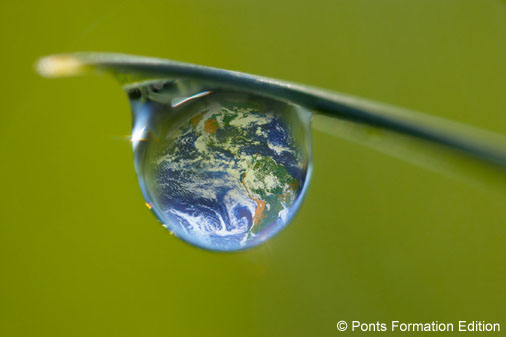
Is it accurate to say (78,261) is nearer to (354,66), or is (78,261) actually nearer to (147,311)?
(147,311)

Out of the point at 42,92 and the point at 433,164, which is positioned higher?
the point at 42,92

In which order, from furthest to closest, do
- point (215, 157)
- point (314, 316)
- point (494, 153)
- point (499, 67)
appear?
point (499, 67) → point (314, 316) → point (215, 157) → point (494, 153)

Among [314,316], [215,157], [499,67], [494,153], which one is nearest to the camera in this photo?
[494,153]

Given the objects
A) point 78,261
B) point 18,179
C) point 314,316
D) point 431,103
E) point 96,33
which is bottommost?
point 314,316

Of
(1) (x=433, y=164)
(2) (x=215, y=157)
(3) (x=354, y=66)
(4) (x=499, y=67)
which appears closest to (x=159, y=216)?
(2) (x=215, y=157)
